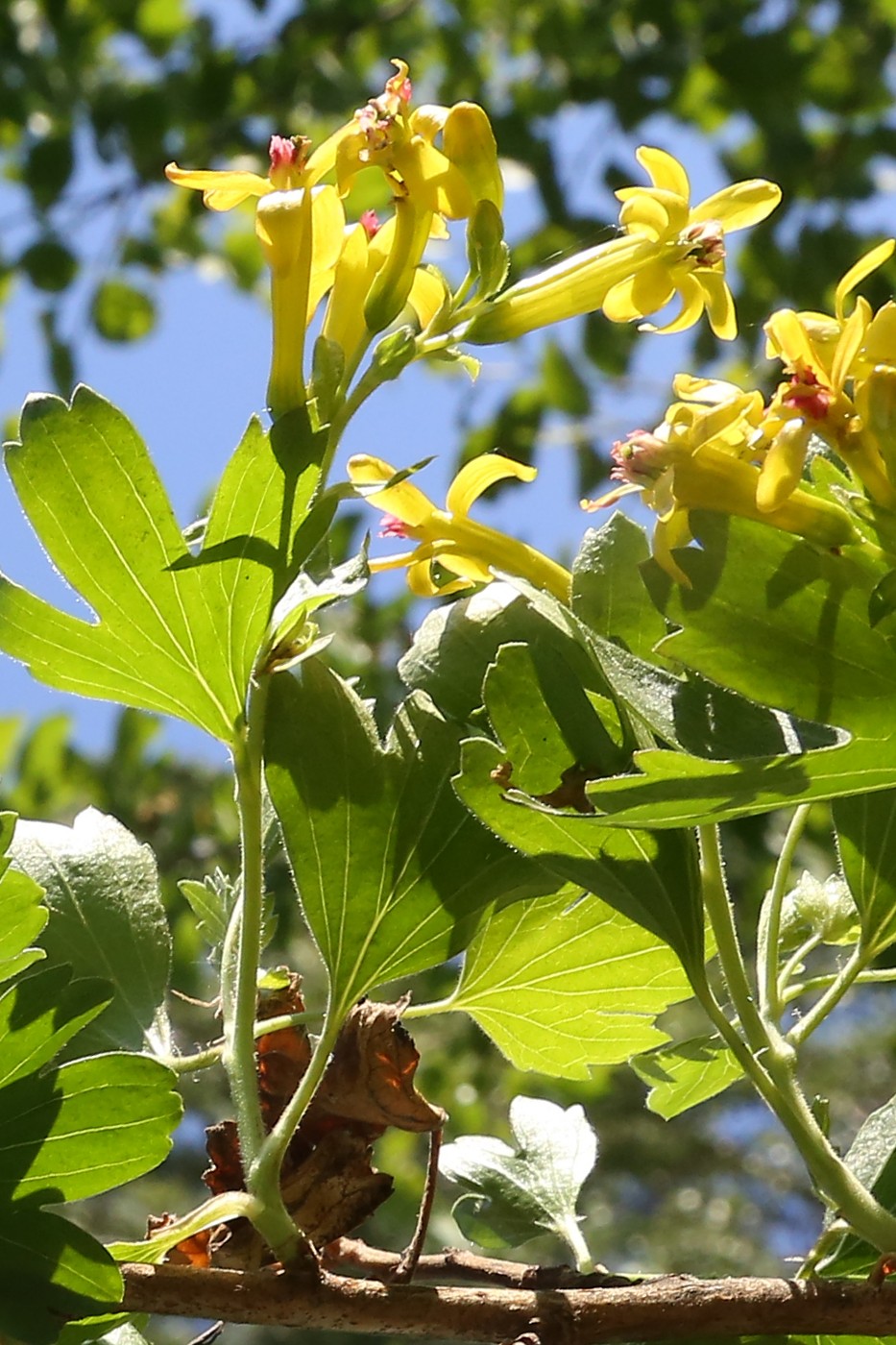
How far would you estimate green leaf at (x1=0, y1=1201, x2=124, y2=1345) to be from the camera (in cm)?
34

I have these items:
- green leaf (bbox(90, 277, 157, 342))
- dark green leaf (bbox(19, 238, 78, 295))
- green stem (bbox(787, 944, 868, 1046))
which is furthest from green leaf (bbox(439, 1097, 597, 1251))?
green leaf (bbox(90, 277, 157, 342))

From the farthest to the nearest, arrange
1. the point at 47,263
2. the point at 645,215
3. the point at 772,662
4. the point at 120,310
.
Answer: the point at 120,310
the point at 47,263
the point at 645,215
the point at 772,662

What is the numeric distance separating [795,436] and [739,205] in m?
0.13

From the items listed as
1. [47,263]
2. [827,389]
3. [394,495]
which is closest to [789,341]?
[827,389]

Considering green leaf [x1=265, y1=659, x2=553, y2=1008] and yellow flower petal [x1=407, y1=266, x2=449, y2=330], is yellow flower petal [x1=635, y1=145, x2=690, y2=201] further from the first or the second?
green leaf [x1=265, y1=659, x2=553, y2=1008]

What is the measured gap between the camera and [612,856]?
1.14ft

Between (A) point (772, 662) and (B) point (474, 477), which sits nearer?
(A) point (772, 662)

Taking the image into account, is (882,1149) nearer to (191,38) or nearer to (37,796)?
(37,796)

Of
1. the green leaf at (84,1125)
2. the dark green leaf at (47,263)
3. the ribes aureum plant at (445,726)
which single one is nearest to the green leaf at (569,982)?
the ribes aureum plant at (445,726)

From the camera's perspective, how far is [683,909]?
0.36 m

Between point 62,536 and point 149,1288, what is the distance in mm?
190

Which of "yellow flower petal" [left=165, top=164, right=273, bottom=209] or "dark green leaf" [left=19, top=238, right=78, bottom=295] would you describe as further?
"dark green leaf" [left=19, top=238, right=78, bottom=295]

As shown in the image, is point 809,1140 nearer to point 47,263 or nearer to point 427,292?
point 427,292

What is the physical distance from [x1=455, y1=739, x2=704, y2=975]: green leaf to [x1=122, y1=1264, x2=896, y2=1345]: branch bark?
0.26 feet
